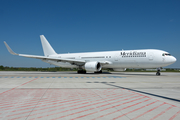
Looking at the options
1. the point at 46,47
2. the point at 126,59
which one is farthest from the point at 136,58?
the point at 46,47

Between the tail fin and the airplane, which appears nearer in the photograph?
the airplane

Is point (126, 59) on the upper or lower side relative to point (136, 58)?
lower

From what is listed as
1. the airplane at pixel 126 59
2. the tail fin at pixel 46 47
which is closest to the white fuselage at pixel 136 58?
the airplane at pixel 126 59

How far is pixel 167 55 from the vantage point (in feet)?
73.5

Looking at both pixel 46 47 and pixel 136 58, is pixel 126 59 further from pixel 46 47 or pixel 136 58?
pixel 46 47

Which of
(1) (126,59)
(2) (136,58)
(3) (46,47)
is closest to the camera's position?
(2) (136,58)

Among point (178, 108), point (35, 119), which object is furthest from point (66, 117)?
point (178, 108)

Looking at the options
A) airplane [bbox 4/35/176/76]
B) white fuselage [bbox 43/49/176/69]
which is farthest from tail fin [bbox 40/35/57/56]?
white fuselage [bbox 43/49/176/69]

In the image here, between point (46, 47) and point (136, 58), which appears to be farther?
point (46, 47)

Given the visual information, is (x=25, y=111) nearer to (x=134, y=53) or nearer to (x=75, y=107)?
(x=75, y=107)

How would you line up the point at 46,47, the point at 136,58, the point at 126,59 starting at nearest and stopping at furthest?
1. the point at 136,58
2. the point at 126,59
3. the point at 46,47

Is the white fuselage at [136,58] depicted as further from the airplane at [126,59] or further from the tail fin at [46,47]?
the tail fin at [46,47]

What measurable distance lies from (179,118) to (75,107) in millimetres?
3233

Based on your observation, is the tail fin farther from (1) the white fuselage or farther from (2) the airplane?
(1) the white fuselage
